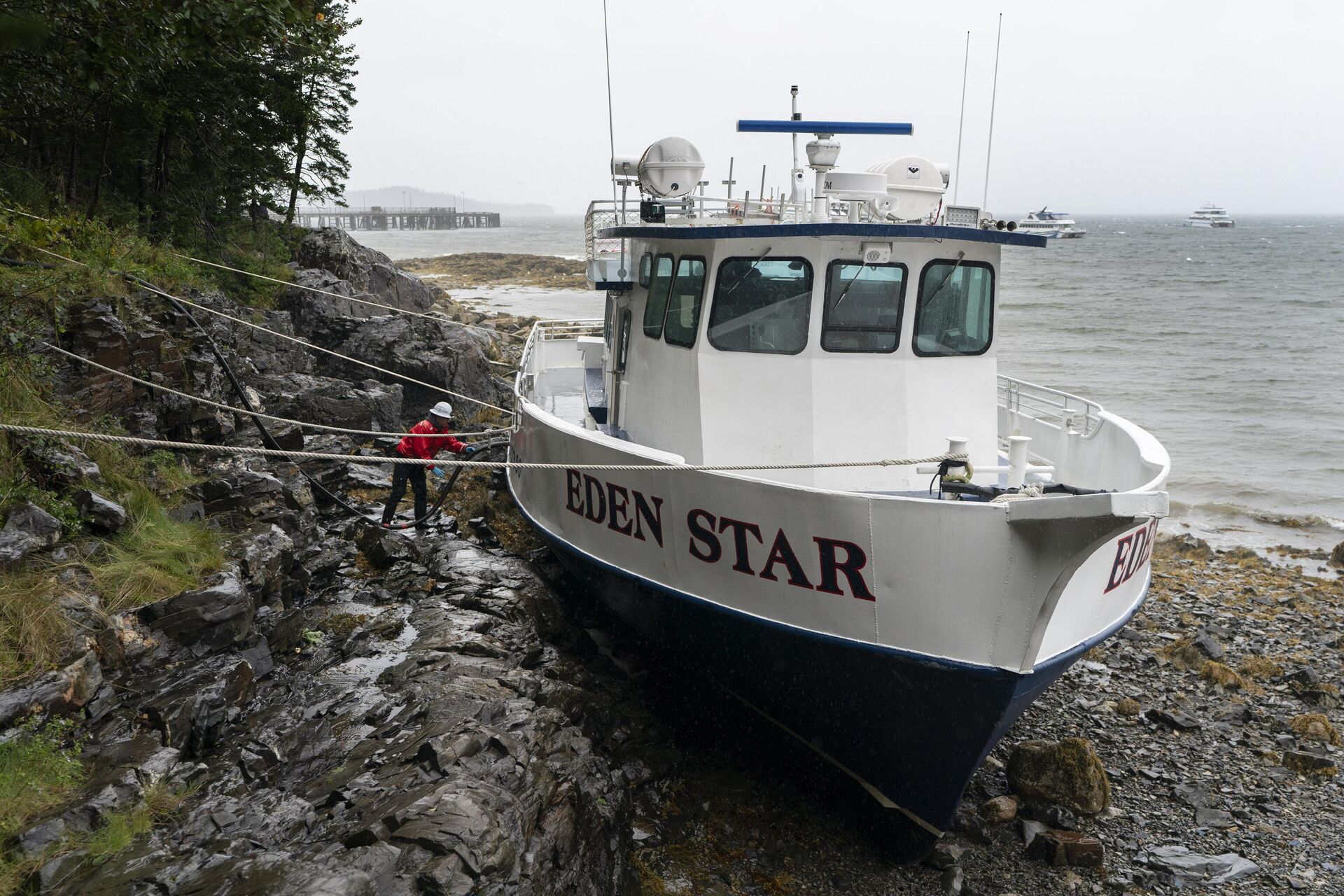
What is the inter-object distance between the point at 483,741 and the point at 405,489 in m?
4.38

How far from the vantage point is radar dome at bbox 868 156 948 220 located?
258 inches

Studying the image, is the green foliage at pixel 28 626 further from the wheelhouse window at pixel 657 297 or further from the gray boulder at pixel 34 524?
the wheelhouse window at pixel 657 297

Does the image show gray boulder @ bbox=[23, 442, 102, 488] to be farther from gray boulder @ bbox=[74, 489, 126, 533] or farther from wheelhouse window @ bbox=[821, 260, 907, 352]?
wheelhouse window @ bbox=[821, 260, 907, 352]

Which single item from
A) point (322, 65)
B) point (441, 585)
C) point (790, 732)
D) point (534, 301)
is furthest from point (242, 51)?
point (534, 301)

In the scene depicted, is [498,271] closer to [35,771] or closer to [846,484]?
[846,484]

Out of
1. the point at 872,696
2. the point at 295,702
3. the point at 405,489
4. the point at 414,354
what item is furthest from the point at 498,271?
the point at 872,696

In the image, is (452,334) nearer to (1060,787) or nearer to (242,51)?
(242,51)

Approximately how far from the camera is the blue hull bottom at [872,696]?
17.0ft

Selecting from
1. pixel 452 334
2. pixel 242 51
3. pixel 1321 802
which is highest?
pixel 242 51

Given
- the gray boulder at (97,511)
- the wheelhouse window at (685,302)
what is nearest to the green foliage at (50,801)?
the gray boulder at (97,511)

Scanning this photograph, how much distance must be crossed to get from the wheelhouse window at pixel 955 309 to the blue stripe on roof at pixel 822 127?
1.30 m

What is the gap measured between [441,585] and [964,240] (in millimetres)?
4918

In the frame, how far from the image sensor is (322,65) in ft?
59.1

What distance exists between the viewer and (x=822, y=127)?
6730 mm
